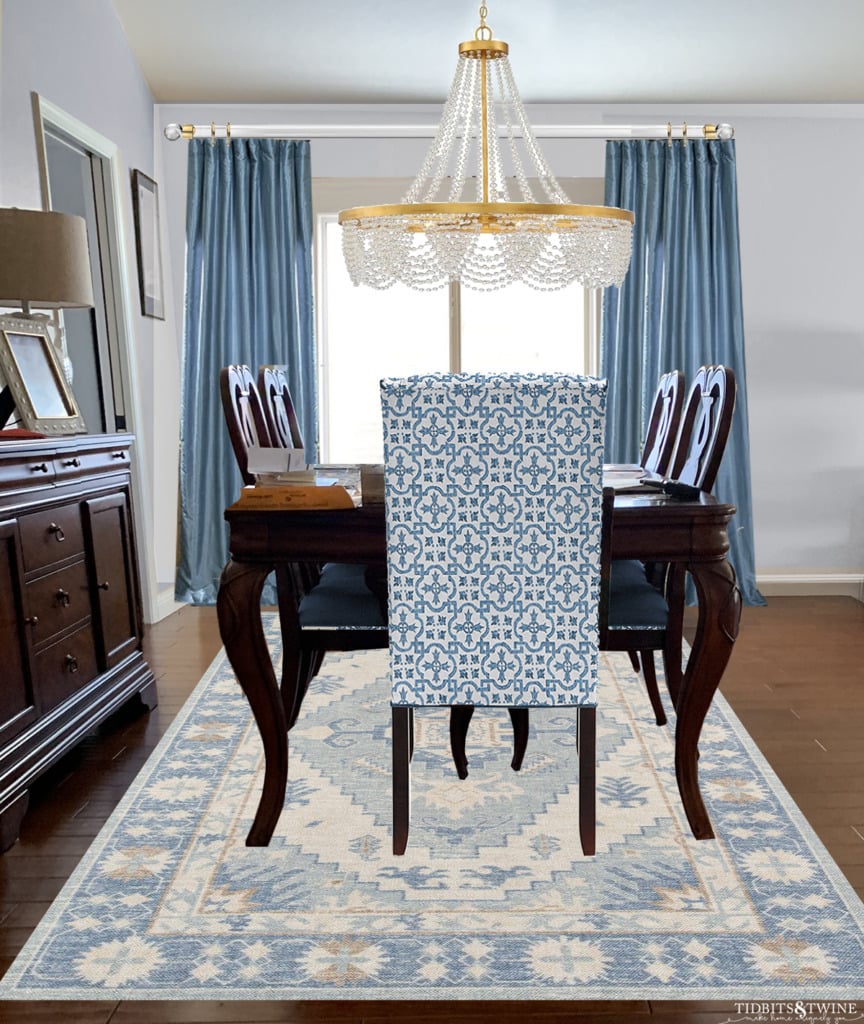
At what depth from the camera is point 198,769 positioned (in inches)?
108

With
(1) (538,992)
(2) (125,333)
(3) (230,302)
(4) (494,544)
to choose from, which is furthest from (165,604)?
(1) (538,992)

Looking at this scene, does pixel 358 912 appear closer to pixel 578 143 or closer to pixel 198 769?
pixel 198 769

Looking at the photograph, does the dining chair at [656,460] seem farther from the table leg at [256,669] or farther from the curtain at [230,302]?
the curtain at [230,302]

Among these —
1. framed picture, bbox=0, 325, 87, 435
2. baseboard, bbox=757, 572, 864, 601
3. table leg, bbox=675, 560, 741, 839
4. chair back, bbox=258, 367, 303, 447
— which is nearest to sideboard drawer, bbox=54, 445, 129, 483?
framed picture, bbox=0, 325, 87, 435

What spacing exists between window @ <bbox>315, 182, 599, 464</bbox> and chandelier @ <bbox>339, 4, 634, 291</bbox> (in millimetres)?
1855

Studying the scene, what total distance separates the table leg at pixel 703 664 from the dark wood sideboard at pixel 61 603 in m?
1.58

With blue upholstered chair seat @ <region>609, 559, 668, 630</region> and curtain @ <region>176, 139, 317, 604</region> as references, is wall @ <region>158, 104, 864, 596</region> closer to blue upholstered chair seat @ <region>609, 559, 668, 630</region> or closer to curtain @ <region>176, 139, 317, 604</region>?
curtain @ <region>176, 139, 317, 604</region>

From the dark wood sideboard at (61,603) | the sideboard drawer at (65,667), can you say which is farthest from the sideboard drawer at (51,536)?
the sideboard drawer at (65,667)

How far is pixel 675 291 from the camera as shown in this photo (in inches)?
189

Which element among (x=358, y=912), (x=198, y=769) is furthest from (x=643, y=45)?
(x=358, y=912)

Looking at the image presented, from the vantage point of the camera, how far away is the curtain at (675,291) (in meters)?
4.76

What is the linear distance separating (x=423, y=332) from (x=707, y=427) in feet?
7.66

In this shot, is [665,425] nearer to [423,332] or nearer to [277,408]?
[277,408]

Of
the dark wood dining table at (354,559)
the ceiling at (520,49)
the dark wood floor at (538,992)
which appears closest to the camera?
the dark wood floor at (538,992)
